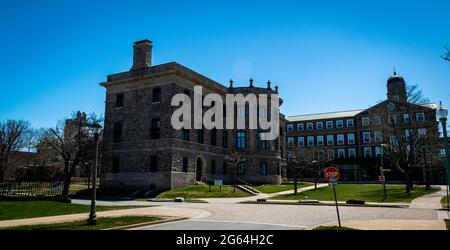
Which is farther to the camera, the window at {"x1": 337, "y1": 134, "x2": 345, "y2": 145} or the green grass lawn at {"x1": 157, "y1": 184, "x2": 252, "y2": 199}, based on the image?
the window at {"x1": 337, "y1": 134, "x2": 345, "y2": 145}

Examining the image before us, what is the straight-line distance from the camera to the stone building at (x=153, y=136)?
1393 inches

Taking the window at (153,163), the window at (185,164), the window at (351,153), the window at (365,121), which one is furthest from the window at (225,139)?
the window at (365,121)

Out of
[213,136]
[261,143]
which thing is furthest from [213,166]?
[261,143]

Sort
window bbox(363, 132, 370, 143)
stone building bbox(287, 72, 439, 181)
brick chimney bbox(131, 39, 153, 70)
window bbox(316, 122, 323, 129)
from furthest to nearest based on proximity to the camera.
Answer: window bbox(316, 122, 323, 129)
window bbox(363, 132, 370, 143)
stone building bbox(287, 72, 439, 181)
brick chimney bbox(131, 39, 153, 70)

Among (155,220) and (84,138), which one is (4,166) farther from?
(155,220)

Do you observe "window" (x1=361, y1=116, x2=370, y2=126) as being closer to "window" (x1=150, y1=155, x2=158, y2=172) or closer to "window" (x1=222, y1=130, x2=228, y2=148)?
"window" (x1=222, y1=130, x2=228, y2=148)

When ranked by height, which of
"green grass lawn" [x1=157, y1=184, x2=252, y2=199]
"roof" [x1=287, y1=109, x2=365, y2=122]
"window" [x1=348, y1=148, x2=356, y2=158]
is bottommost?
"green grass lawn" [x1=157, y1=184, x2=252, y2=199]

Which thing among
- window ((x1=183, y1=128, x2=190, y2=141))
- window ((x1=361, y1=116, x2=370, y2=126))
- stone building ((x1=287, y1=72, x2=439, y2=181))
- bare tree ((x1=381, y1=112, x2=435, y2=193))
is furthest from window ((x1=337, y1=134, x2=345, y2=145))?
window ((x1=183, y1=128, x2=190, y2=141))

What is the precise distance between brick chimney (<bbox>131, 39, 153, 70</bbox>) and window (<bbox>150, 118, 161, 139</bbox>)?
7.25m

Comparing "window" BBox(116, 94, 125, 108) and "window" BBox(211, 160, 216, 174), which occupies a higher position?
"window" BBox(116, 94, 125, 108)

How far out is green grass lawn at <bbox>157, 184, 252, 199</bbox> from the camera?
31.8 metres

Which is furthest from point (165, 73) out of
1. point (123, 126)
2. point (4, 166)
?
point (4, 166)

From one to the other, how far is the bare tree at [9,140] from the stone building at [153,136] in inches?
832

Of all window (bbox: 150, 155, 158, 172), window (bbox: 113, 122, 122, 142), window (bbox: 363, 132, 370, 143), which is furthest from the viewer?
window (bbox: 363, 132, 370, 143)
